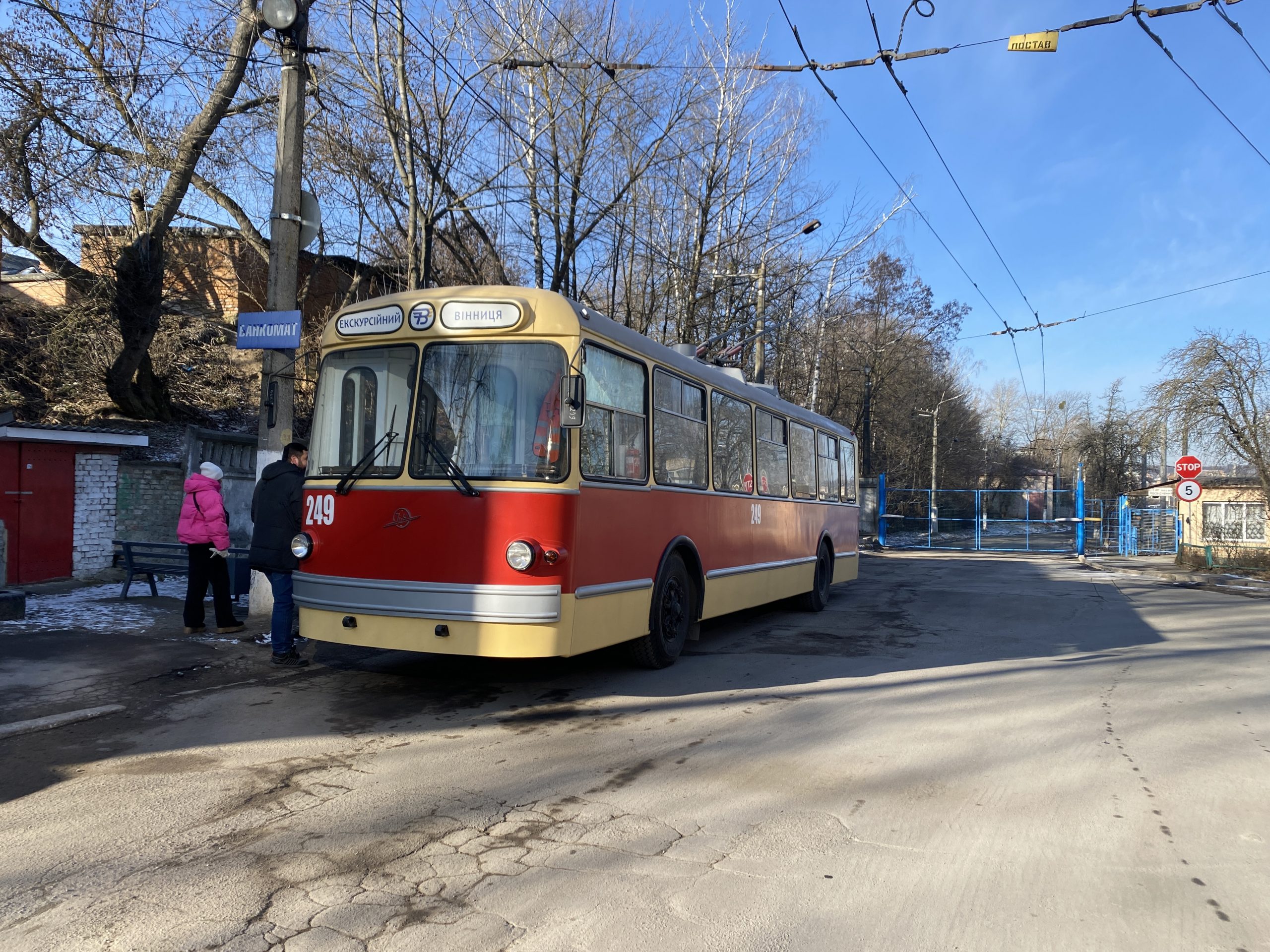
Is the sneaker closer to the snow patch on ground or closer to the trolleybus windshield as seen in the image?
the snow patch on ground

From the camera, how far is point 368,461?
6730mm

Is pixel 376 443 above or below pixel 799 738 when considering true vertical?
above

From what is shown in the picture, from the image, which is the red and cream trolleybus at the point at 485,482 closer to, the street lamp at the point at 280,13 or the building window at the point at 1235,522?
the street lamp at the point at 280,13

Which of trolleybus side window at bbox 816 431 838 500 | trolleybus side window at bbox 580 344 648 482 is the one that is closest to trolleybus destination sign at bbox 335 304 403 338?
trolleybus side window at bbox 580 344 648 482

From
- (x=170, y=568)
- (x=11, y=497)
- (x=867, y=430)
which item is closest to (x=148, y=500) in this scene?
(x=11, y=497)

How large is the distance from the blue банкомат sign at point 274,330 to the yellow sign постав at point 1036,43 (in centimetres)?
912

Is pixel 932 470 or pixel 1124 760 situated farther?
pixel 932 470

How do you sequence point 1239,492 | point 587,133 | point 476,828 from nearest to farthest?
1. point 476,828
2. point 587,133
3. point 1239,492

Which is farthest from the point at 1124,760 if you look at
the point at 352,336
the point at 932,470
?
the point at 932,470

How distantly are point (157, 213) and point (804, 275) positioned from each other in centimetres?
1622

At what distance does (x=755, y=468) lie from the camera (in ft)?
35.1

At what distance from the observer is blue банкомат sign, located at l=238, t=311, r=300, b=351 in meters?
8.98

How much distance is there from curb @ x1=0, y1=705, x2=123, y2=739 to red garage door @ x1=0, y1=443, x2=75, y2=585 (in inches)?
288

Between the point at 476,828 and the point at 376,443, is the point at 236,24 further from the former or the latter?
the point at 476,828
